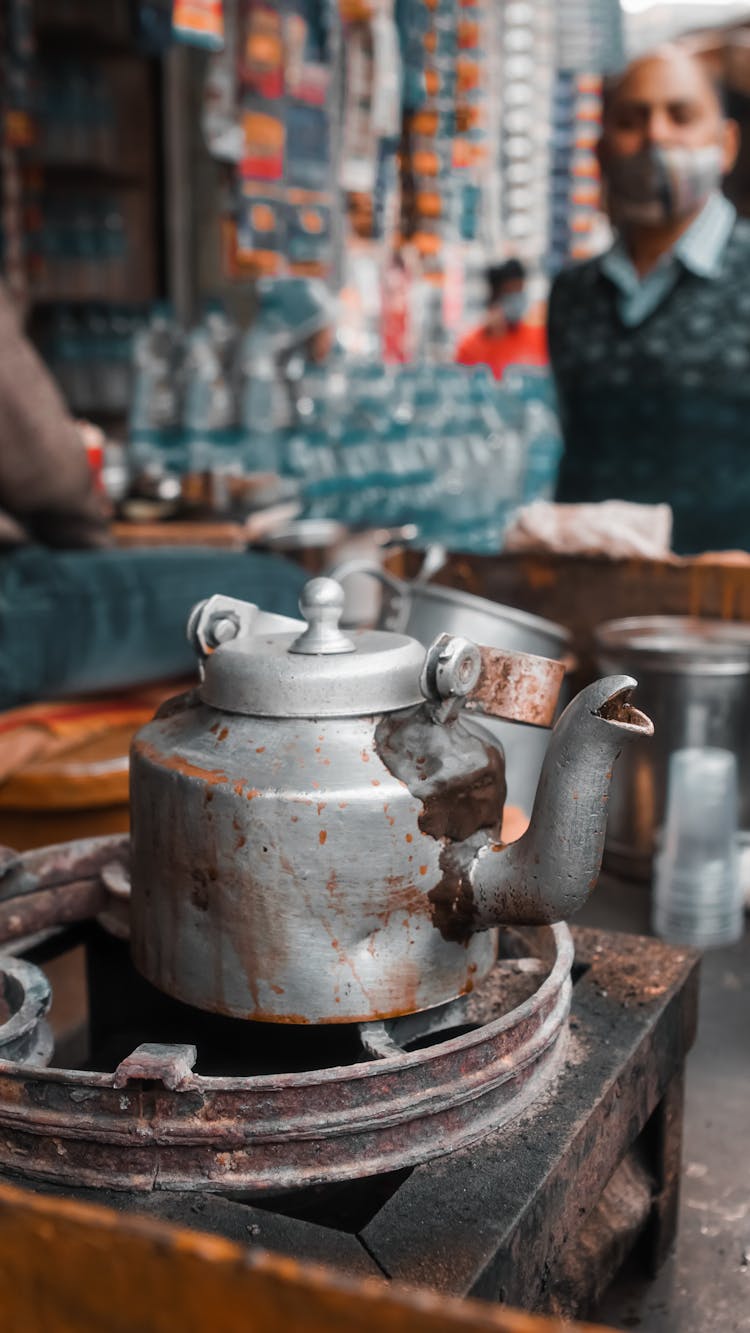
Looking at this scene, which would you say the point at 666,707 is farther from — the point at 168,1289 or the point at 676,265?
the point at 168,1289

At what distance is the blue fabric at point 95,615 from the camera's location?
1914mm

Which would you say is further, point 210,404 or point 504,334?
point 504,334

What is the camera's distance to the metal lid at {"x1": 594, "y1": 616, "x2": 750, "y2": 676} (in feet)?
6.34

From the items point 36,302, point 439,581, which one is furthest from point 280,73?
point 439,581

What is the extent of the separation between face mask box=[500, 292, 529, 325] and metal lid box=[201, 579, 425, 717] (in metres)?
5.62

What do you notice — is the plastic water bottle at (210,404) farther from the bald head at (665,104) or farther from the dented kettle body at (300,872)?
the dented kettle body at (300,872)

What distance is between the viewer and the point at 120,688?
81.8 inches

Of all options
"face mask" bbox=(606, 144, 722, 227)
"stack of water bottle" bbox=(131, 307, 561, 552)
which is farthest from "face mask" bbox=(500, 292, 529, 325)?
"face mask" bbox=(606, 144, 722, 227)

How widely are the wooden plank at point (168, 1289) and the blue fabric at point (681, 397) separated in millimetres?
2521

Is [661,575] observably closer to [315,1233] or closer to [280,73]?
[315,1233]

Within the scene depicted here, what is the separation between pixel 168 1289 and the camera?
1.53 feet

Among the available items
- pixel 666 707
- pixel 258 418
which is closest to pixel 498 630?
pixel 666 707

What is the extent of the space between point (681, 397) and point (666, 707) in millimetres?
1090

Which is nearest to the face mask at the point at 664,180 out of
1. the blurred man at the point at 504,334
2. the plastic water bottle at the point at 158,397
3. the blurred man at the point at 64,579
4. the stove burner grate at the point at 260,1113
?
the blurred man at the point at 64,579
